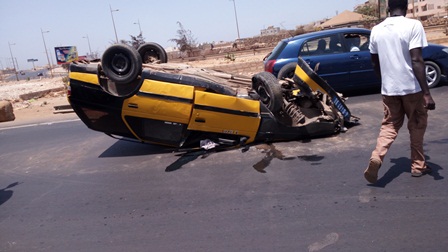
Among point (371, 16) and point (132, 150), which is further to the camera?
point (371, 16)

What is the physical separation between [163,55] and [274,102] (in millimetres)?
2873

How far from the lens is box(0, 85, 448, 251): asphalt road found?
358cm

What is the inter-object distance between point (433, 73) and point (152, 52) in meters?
6.30

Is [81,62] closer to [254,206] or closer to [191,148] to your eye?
[191,148]

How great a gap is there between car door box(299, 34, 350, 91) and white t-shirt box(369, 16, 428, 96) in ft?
16.9

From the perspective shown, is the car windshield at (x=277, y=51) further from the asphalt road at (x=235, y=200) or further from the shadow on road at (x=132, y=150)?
the shadow on road at (x=132, y=150)

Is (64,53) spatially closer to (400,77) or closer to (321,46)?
(321,46)

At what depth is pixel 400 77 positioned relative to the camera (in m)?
4.19

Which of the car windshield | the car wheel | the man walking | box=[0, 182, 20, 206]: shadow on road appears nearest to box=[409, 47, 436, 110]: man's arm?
the man walking

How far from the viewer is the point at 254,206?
168 inches

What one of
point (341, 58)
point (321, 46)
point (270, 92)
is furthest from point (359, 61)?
point (270, 92)

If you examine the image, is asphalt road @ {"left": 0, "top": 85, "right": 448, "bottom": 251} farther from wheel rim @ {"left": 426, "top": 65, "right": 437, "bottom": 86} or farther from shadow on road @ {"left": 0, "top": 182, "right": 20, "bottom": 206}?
wheel rim @ {"left": 426, "top": 65, "right": 437, "bottom": 86}

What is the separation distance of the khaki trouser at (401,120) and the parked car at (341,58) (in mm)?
5078

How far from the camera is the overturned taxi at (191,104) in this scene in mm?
5926
